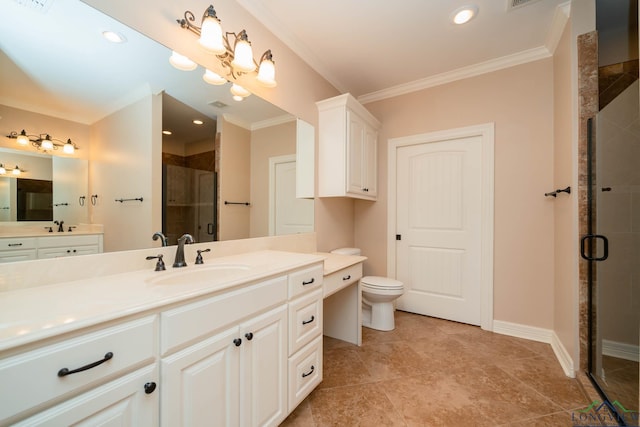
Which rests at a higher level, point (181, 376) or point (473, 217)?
point (473, 217)

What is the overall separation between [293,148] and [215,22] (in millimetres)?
998

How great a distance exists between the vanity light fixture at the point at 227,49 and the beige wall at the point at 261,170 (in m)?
0.32

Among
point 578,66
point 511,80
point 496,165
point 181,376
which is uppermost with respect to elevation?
point 511,80

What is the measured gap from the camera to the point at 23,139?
990 millimetres

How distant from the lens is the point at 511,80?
239 centimetres

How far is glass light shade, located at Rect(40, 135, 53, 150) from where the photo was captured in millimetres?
1050

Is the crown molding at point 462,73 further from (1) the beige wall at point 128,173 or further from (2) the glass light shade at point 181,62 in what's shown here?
(1) the beige wall at point 128,173

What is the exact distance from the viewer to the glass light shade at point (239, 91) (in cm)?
168

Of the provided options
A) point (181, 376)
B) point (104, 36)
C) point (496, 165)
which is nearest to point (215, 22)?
point (104, 36)

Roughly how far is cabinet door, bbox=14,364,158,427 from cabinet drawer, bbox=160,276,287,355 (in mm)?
96

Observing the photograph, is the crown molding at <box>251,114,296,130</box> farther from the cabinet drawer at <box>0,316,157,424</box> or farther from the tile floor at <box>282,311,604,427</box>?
the tile floor at <box>282,311,604,427</box>

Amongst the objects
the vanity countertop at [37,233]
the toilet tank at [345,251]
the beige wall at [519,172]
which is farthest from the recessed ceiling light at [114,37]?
the beige wall at [519,172]

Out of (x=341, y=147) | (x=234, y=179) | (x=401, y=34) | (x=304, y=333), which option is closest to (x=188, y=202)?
(x=234, y=179)

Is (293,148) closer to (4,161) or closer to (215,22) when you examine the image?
(215,22)
